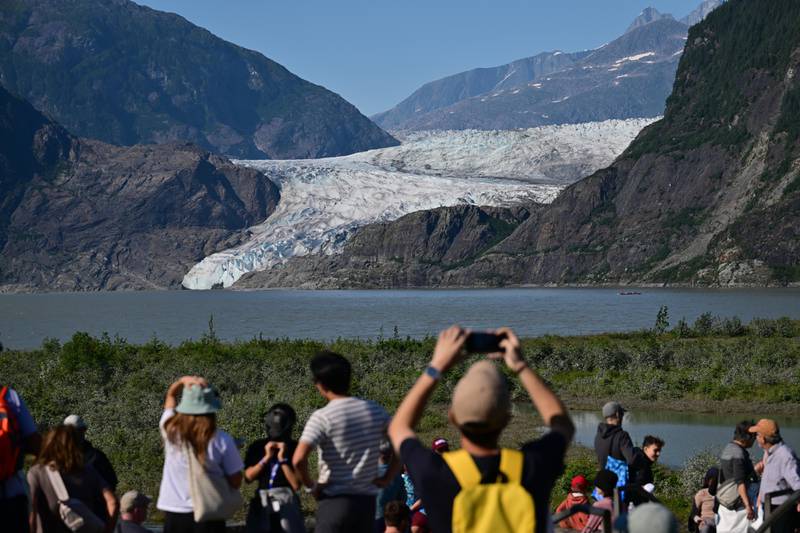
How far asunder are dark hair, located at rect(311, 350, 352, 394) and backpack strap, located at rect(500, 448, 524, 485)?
8.18 ft

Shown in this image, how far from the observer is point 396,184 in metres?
172

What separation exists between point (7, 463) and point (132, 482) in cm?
1017

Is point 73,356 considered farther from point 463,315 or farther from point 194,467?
point 463,315

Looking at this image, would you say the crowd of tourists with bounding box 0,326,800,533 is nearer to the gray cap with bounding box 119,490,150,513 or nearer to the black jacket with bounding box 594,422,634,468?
the gray cap with bounding box 119,490,150,513

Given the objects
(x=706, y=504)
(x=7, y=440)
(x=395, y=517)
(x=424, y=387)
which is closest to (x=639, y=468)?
(x=706, y=504)

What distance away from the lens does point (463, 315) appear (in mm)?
86125

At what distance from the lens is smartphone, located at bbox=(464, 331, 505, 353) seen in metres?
4.80

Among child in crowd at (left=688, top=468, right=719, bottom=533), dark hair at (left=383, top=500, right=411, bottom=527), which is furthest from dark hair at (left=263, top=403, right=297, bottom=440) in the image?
child in crowd at (left=688, top=468, right=719, bottom=533)

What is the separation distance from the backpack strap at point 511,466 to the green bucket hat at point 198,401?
2678 millimetres

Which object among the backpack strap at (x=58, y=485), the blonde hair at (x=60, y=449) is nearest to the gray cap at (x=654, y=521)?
the blonde hair at (x=60, y=449)

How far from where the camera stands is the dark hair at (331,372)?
7098mm

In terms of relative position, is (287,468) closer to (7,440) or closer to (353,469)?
(353,469)

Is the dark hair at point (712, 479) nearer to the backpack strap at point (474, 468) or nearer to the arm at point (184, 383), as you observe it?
the arm at point (184, 383)

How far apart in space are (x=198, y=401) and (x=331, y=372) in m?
0.78
